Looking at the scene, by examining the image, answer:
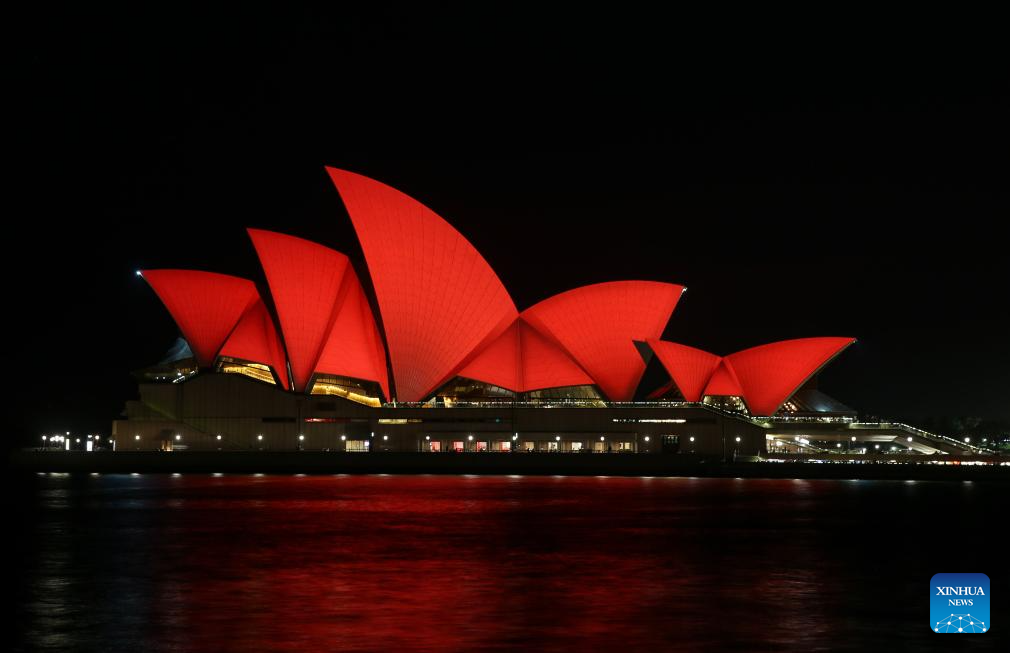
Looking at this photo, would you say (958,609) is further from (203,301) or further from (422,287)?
(203,301)

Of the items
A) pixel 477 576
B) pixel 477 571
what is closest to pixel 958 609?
pixel 477 576

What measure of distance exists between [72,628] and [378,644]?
5376 millimetres

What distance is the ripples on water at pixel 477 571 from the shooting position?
58.5 feet

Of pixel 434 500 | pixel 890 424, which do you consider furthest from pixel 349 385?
pixel 890 424

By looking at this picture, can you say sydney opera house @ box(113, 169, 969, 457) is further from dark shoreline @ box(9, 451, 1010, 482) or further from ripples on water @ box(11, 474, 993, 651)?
ripples on water @ box(11, 474, 993, 651)

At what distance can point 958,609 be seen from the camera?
17.4 meters

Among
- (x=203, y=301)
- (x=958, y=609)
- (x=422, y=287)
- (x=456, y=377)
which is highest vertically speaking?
(x=422, y=287)

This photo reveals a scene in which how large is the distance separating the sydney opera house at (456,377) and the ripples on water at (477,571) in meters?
20.5

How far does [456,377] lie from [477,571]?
45.5 m

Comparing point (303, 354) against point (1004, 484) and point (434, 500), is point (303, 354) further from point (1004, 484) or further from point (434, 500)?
point (1004, 484)

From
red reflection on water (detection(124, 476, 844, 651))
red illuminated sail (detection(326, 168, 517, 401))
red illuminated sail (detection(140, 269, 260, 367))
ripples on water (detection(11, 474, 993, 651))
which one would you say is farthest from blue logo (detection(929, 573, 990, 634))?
red illuminated sail (detection(140, 269, 260, 367))

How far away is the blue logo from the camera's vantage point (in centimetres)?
1741

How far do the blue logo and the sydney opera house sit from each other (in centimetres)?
4480

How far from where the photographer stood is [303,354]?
215 feet
